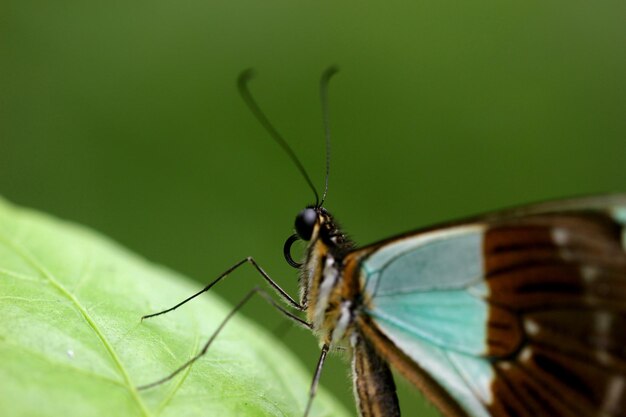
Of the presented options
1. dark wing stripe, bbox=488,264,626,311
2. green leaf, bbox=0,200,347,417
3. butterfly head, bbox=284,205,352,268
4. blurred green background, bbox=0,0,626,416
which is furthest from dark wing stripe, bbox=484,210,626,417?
blurred green background, bbox=0,0,626,416

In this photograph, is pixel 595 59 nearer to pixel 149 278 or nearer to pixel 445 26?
pixel 445 26

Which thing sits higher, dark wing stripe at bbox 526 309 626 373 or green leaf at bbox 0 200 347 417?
green leaf at bbox 0 200 347 417

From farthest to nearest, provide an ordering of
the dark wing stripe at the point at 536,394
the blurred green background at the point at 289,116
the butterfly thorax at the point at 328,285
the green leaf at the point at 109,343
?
the blurred green background at the point at 289,116 < the butterfly thorax at the point at 328,285 < the dark wing stripe at the point at 536,394 < the green leaf at the point at 109,343

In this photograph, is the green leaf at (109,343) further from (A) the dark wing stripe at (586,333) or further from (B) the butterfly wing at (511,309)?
(A) the dark wing stripe at (586,333)

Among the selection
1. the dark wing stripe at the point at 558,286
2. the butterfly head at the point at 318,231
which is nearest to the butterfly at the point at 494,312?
the dark wing stripe at the point at 558,286

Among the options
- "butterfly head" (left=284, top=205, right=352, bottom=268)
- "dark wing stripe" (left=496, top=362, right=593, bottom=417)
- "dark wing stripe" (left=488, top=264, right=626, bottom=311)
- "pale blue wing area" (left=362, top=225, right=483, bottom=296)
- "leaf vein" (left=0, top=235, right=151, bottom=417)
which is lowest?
"dark wing stripe" (left=496, top=362, right=593, bottom=417)

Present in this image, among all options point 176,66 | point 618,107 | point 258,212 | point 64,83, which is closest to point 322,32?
point 176,66

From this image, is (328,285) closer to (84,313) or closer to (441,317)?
(441,317)

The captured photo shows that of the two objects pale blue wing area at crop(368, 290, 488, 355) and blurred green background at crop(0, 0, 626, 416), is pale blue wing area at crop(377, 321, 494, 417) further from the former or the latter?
blurred green background at crop(0, 0, 626, 416)
